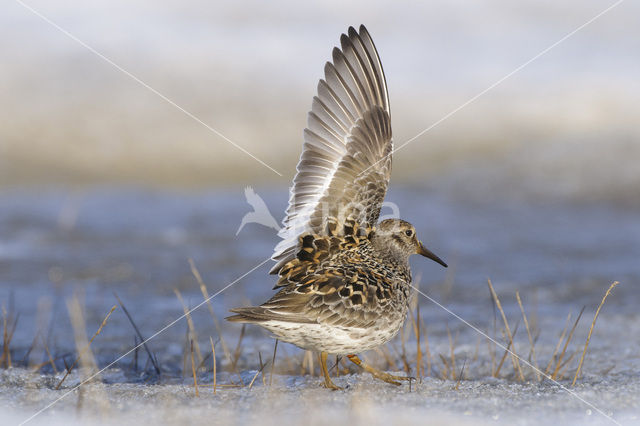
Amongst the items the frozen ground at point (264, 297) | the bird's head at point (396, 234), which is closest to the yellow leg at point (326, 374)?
the frozen ground at point (264, 297)

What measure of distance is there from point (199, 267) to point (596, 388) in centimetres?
801

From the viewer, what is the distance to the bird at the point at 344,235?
468 cm

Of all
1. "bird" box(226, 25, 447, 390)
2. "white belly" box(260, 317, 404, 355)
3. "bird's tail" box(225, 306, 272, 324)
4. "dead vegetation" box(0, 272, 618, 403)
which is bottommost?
"dead vegetation" box(0, 272, 618, 403)

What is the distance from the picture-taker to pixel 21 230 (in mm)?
13750

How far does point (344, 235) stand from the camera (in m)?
5.35

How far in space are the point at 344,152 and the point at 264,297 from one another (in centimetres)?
447

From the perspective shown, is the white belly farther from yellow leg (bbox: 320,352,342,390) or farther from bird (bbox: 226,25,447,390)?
yellow leg (bbox: 320,352,342,390)

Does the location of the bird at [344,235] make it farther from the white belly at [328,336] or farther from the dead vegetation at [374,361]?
the dead vegetation at [374,361]

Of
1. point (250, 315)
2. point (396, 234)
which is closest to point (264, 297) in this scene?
point (396, 234)

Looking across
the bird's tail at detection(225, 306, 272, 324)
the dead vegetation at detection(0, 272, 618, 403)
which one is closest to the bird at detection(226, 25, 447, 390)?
the bird's tail at detection(225, 306, 272, 324)

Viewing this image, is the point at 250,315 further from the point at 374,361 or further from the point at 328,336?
the point at 374,361

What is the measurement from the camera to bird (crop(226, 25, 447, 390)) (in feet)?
15.3

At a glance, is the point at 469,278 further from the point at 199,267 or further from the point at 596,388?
the point at 596,388

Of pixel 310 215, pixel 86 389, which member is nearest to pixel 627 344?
pixel 310 215
